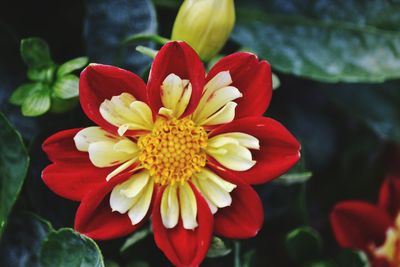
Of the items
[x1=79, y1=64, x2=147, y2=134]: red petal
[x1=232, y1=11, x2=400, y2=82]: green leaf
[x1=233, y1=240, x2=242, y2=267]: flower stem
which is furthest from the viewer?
[x1=232, y1=11, x2=400, y2=82]: green leaf

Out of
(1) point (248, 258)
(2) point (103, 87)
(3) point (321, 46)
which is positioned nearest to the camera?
(2) point (103, 87)

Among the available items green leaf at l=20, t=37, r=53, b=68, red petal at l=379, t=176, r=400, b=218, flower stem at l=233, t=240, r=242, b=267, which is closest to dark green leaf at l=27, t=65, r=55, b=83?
green leaf at l=20, t=37, r=53, b=68

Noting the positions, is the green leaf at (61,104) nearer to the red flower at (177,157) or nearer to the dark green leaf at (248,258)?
the red flower at (177,157)

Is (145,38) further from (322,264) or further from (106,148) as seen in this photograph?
(322,264)

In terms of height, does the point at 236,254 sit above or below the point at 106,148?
below

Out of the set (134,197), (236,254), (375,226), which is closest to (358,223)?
(375,226)

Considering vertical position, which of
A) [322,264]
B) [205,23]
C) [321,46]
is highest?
[205,23]

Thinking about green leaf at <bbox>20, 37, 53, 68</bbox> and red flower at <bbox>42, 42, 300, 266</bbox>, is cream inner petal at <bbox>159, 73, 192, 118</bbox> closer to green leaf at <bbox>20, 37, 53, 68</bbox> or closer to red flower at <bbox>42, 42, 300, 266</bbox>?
red flower at <bbox>42, 42, 300, 266</bbox>
